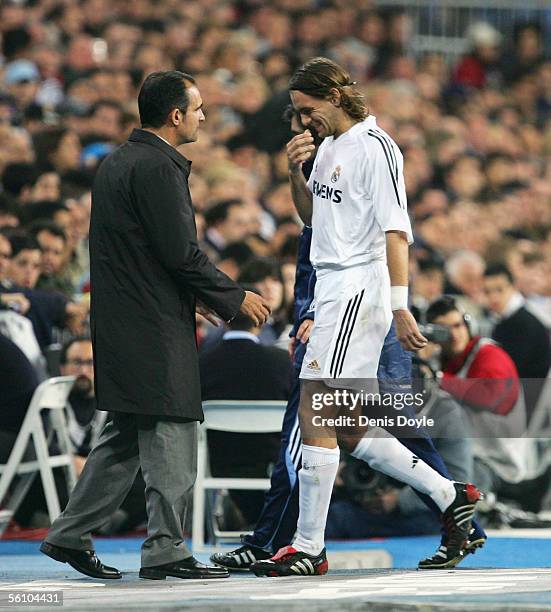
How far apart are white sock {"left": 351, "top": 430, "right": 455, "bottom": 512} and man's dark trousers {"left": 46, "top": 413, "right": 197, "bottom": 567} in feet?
2.48

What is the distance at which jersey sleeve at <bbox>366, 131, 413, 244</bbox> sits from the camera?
662 cm

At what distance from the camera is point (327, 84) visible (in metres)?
6.84

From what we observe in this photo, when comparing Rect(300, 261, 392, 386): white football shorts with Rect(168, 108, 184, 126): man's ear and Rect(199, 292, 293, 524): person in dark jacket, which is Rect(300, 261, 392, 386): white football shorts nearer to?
Rect(168, 108, 184, 126): man's ear

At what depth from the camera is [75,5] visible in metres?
18.9

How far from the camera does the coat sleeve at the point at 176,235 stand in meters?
6.60

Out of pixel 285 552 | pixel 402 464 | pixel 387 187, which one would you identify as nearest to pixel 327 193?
pixel 387 187

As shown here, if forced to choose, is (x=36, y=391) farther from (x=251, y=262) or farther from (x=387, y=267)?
(x=387, y=267)

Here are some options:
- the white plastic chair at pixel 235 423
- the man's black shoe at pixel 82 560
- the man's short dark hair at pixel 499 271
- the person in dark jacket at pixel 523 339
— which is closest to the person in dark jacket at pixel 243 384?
the white plastic chair at pixel 235 423

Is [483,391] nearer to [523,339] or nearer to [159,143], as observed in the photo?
[523,339]

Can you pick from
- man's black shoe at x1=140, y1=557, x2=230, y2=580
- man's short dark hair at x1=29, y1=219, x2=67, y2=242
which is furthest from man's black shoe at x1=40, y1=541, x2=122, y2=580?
man's short dark hair at x1=29, y1=219, x2=67, y2=242

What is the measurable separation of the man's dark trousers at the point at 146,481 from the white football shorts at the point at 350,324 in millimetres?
606

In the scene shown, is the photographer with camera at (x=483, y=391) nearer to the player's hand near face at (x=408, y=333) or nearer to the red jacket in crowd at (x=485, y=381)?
the red jacket in crowd at (x=485, y=381)

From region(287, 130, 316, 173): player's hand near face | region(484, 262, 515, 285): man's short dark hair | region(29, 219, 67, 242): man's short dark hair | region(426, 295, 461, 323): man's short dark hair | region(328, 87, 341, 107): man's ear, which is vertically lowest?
region(484, 262, 515, 285): man's short dark hair

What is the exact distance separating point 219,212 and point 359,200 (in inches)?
225
